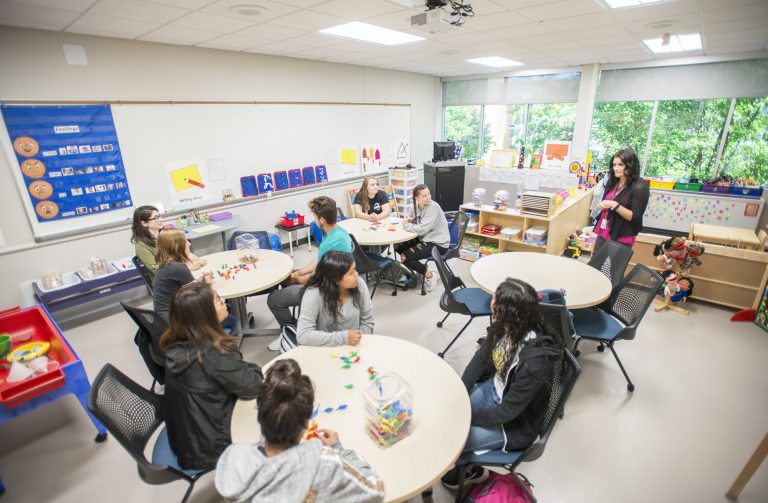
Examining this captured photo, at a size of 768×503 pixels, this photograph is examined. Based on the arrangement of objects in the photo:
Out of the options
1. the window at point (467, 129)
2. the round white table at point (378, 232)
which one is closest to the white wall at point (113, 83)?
the round white table at point (378, 232)

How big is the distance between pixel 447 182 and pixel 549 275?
437 cm

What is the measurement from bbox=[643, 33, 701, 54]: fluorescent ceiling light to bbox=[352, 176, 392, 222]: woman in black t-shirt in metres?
3.69

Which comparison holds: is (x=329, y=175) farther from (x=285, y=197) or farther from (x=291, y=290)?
(x=291, y=290)

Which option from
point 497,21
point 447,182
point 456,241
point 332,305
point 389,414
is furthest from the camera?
point 447,182

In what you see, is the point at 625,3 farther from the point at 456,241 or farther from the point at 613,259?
the point at 456,241

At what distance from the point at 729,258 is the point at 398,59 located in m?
5.00

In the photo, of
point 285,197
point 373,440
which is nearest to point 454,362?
point 373,440

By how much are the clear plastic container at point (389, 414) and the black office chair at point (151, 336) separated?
5.26 ft

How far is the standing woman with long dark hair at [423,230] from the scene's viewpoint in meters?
4.30

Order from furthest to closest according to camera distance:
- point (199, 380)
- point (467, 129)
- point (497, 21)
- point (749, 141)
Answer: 1. point (467, 129)
2. point (749, 141)
3. point (497, 21)
4. point (199, 380)

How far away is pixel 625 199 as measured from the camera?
374 centimetres

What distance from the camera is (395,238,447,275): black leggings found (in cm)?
441

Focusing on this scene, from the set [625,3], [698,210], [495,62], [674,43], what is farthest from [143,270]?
[698,210]

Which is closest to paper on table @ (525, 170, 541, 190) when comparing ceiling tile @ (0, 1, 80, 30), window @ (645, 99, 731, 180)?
window @ (645, 99, 731, 180)
